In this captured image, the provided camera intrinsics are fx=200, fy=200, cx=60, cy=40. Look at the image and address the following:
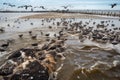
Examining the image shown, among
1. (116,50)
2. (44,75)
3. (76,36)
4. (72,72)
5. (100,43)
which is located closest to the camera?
(44,75)

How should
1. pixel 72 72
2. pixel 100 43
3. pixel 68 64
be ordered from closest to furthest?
pixel 72 72
pixel 68 64
pixel 100 43

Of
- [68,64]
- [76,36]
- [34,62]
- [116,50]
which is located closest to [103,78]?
[68,64]

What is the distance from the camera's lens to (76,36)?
35.1 meters

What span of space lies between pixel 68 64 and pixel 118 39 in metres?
13.2

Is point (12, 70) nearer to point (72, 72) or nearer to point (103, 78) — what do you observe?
point (72, 72)

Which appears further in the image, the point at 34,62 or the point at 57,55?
the point at 57,55

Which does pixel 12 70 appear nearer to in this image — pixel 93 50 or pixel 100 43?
pixel 93 50

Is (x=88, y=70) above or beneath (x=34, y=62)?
beneath

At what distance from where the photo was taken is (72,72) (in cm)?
1767

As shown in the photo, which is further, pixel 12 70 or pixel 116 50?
pixel 116 50

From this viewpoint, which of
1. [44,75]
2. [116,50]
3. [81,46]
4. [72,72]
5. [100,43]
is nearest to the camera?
[44,75]

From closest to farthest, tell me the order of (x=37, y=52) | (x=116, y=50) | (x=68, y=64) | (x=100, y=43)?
(x=68, y=64) < (x=37, y=52) < (x=116, y=50) < (x=100, y=43)

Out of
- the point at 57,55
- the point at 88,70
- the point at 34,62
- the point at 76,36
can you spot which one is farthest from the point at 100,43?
the point at 34,62

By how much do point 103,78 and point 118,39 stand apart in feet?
49.0
